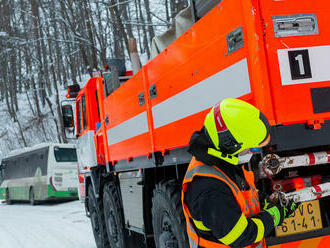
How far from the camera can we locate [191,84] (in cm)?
400

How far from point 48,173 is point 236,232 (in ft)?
68.9

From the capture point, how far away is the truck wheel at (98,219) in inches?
308

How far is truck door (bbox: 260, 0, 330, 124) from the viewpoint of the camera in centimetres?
312

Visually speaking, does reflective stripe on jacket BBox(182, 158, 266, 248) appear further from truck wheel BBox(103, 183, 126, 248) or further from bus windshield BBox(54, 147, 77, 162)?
bus windshield BBox(54, 147, 77, 162)

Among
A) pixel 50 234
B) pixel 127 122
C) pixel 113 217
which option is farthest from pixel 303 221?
pixel 50 234

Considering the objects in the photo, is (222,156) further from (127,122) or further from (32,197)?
(32,197)

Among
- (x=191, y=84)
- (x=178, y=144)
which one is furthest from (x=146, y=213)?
(x=191, y=84)

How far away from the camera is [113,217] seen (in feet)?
23.7

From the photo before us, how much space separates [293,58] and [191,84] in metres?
1.05

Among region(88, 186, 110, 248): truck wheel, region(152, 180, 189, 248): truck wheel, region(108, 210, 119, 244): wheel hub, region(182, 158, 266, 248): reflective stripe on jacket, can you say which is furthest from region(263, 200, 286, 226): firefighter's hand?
region(88, 186, 110, 248): truck wheel

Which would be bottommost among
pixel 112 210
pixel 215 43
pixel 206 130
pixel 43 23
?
pixel 112 210

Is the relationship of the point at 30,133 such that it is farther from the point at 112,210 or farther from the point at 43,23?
the point at 112,210

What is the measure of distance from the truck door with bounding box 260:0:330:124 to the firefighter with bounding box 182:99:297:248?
2.03ft

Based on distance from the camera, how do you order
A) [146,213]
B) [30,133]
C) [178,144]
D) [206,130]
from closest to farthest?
[206,130], [178,144], [146,213], [30,133]
